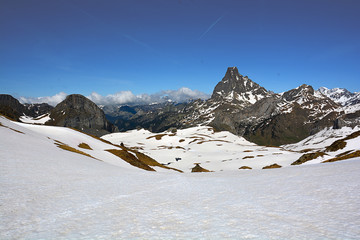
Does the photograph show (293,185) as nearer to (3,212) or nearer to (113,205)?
(113,205)

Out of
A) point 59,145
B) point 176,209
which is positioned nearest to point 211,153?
point 59,145

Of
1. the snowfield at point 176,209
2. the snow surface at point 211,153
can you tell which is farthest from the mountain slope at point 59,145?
the snow surface at point 211,153

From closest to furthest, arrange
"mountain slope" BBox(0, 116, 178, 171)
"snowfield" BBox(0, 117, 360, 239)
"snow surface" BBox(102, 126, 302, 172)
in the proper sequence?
"snowfield" BBox(0, 117, 360, 239) → "mountain slope" BBox(0, 116, 178, 171) → "snow surface" BBox(102, 126, 302, 172)

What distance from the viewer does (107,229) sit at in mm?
6703

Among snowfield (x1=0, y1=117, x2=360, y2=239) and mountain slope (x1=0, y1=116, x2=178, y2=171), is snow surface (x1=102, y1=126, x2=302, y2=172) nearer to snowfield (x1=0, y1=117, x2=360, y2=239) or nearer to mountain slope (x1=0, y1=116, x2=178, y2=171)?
mountain slope (x1=0, y1=116, x2=178, y2=171)

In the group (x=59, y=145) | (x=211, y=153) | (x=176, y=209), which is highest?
(x=211, y=153)

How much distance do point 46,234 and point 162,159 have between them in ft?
256

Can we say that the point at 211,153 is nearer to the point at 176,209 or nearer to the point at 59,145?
the point at 59,145

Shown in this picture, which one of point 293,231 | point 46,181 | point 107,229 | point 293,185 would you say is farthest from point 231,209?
point 46,181

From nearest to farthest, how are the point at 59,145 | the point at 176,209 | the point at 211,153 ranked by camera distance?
the point at 176,209, the point at 59,145, the point at 211,153

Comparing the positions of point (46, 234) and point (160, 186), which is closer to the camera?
point (46, 234)

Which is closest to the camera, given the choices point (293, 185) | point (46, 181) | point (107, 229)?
point (107, 229)

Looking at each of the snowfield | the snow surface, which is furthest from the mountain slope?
the snow surface

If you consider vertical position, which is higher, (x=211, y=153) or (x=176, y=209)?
(x=211, y=153)
